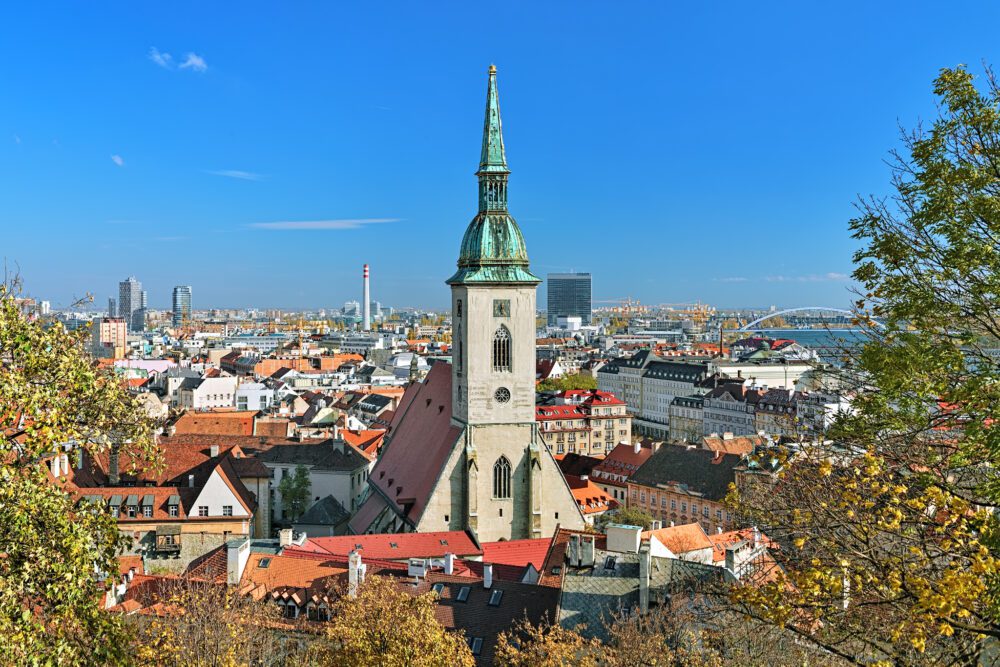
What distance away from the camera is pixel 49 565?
12109mm

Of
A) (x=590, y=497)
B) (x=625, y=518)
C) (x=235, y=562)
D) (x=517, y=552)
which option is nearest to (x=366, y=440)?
(x=590, y=497)

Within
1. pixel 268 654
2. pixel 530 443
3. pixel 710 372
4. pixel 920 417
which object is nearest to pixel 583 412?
pixel 710 372

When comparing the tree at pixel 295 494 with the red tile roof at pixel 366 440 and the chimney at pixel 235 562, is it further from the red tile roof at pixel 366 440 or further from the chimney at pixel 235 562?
the chimney at pixel 235 562

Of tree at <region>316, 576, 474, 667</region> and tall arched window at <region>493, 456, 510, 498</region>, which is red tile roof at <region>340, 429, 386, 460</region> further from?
tree at <region>316, 576, 474, 667</region>

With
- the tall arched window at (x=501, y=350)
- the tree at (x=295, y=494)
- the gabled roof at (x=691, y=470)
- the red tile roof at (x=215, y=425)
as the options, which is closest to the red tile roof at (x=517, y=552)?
the tall arched window at (x=501, y=350)

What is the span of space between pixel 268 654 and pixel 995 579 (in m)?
20.3

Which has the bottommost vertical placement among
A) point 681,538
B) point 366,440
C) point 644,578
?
point 366,440

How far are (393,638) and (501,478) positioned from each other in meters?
25.3

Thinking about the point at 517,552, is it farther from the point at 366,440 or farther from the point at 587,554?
the point at 366,440

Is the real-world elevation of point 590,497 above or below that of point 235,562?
below

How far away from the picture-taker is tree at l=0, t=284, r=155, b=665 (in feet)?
38.6

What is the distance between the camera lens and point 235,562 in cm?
3453

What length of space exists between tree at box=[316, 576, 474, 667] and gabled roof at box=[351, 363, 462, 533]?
894 inches

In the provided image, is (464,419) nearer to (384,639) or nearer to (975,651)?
(384,639)
